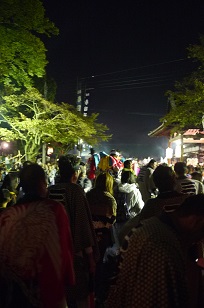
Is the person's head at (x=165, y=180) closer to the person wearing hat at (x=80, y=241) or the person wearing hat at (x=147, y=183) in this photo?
the person wearing hat at (x=80, y=241)

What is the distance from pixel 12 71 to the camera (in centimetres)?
1270

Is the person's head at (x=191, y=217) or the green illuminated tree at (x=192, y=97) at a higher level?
the green illuminated tree at (x=192, y=97)

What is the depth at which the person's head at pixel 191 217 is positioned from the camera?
7.30 ft

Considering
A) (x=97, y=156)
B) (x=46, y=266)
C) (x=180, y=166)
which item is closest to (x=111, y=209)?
(x=180, y=166)

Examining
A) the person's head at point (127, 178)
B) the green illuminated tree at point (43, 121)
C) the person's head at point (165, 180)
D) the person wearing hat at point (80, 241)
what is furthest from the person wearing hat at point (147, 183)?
the green illuminated tree at point (43, 121)

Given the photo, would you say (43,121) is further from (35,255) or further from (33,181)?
(35,255)

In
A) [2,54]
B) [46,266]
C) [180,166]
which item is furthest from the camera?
[2,54]

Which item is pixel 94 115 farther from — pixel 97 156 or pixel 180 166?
pixel 180 166

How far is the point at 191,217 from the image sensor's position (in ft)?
7.30

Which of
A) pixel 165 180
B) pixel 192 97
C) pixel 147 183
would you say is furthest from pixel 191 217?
pixel 192 97

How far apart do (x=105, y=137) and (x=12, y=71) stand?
9792 millimetres

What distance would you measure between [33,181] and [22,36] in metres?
10.5

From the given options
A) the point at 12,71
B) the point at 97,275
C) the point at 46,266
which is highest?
the point at 12,71

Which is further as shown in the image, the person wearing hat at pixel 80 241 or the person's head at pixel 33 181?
the person wearing hat at pixel 80 241
